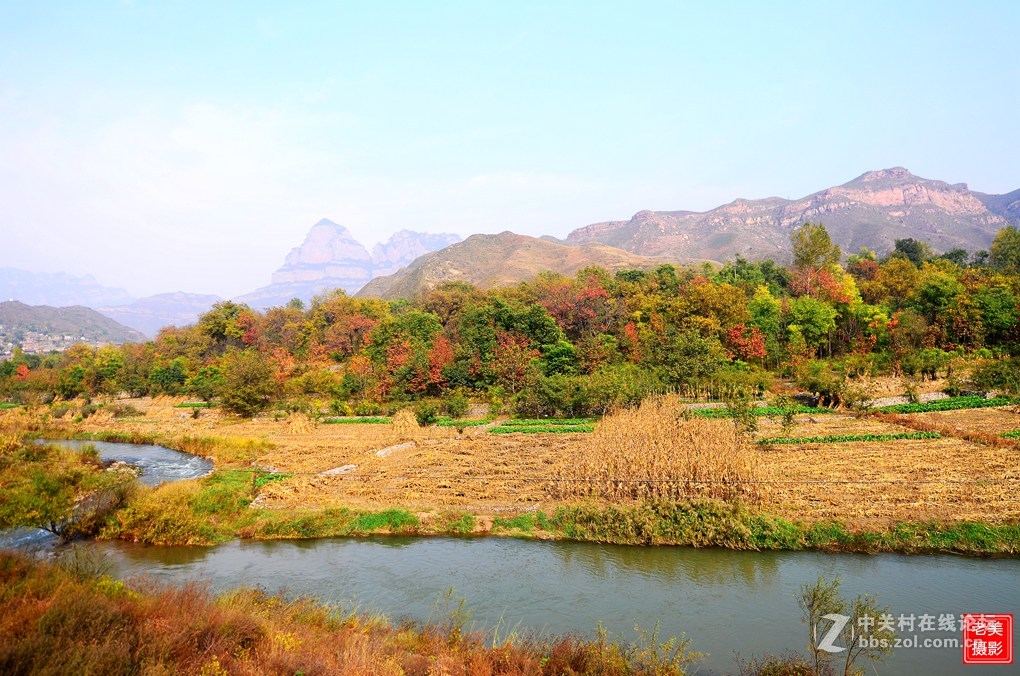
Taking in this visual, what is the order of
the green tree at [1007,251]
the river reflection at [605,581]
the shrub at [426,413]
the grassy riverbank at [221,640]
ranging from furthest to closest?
the green tree at [1007,251]
the shrub at [426,413]
the river reflection at [605,581]
the grassy riverbank at [221,640]

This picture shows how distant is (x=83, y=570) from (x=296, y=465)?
546 inches

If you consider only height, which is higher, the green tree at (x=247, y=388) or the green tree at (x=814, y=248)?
the green tree at (x=814, y=248)

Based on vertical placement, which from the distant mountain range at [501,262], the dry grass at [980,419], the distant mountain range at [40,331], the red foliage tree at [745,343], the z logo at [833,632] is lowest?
the z logo at [833,632]

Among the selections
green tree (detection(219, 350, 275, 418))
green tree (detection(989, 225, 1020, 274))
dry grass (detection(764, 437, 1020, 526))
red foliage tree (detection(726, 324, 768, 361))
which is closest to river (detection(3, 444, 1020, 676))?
A: dry grass (detection(764, 437, 1020, 526))

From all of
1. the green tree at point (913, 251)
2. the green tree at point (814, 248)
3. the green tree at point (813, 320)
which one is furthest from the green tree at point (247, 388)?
the green tree at point (913, 251)

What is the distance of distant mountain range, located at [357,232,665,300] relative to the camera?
11594 centimetres

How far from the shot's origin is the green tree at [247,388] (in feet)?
131

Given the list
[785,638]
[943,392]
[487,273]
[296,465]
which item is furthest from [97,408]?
[487,273]

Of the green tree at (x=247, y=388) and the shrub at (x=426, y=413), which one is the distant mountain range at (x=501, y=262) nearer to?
the green tree at (x=247, y=388)

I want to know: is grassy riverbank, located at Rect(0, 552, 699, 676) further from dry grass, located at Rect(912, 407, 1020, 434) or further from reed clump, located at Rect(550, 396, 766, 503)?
dry grass, located at Rect(912, 407, 1020, 434)

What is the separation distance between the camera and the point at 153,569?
1455cm

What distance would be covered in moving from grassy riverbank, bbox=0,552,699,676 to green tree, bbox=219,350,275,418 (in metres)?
31.1

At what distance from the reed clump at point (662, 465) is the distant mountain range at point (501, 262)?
90.2 metres

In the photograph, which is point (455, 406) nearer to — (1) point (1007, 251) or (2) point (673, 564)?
(2) point (673, 564)
